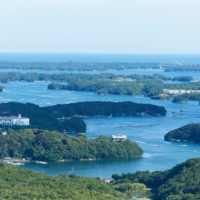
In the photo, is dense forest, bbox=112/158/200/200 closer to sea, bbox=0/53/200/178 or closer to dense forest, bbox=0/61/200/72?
sea, bbox=0/53/200/178

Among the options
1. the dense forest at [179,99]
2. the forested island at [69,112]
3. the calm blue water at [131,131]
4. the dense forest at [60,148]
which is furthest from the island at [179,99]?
the dense forest at [60,148]

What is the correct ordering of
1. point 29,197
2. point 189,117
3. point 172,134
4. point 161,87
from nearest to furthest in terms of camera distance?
1. point 29,197
2. point 172,134
3. point 189,117
4. point 161,87

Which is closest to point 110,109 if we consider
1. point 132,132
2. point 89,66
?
point 132,132

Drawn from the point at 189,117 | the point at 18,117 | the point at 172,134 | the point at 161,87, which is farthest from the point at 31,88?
the point at 172,134

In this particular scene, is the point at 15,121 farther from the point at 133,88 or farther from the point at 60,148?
the point at 133,88

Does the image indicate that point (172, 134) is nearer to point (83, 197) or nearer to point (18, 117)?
point (18, 117)

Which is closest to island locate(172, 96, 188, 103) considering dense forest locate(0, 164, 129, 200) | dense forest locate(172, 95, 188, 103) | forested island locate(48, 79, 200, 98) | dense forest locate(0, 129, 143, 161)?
dense forest locate(172, 95, 188, 103)
